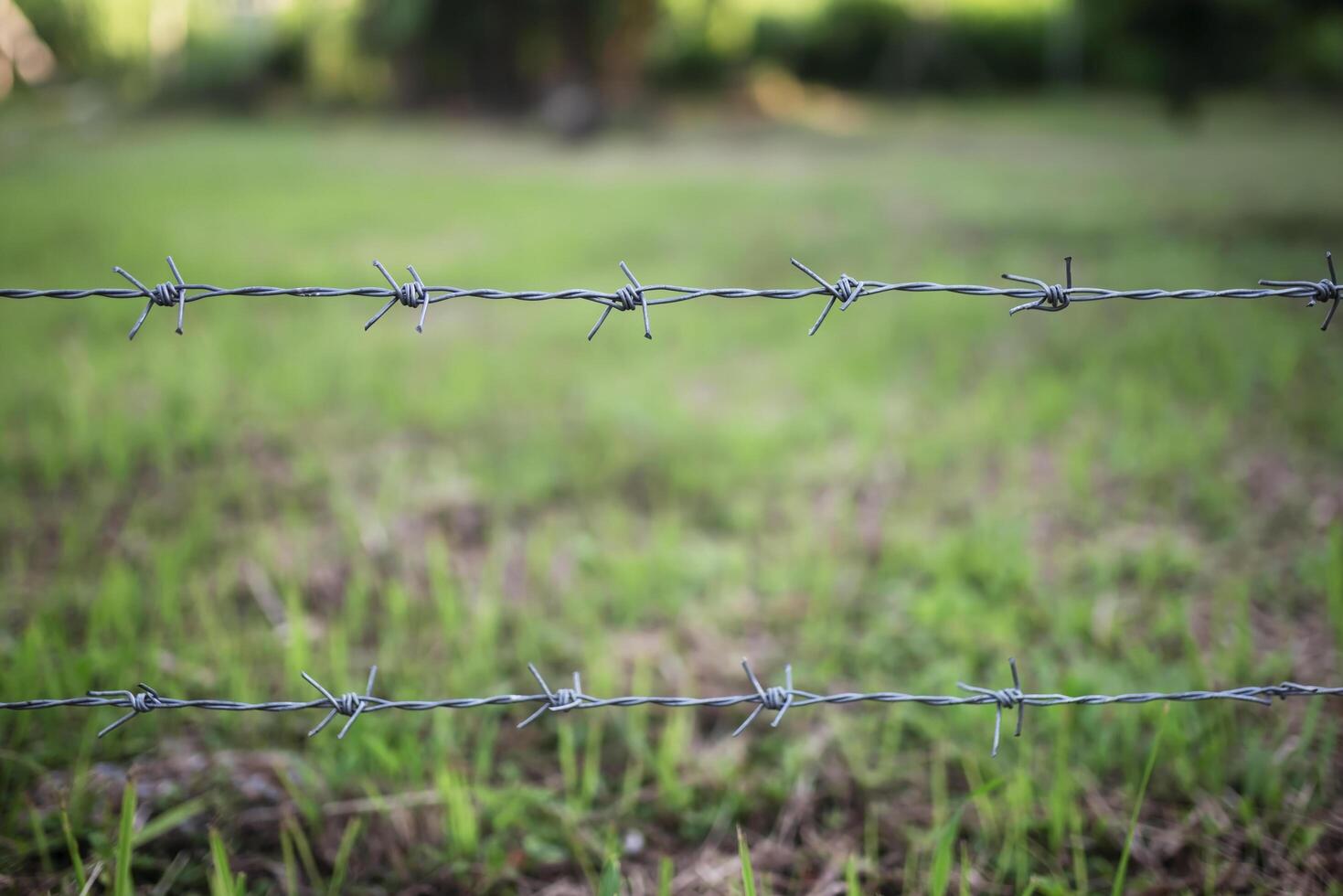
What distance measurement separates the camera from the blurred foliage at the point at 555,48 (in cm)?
1642

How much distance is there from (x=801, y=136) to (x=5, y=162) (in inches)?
438

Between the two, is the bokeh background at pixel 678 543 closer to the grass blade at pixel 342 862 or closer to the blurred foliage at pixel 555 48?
the grass blade at pixel 342 862

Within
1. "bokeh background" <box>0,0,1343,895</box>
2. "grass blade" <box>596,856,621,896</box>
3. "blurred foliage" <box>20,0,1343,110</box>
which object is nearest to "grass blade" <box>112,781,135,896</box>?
"bokeh background" <box>0,0,1343,895</box>

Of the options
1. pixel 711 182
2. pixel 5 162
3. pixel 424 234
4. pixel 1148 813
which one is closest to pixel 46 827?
pixel 1148 813

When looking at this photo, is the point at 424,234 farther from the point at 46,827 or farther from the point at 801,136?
the point at 801,136

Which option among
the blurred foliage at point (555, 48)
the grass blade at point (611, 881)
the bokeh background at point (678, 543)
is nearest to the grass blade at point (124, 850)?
the bokeh background at point (678, 543)

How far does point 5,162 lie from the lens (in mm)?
10250

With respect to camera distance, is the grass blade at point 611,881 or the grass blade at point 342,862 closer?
the grass blade at point 611,881

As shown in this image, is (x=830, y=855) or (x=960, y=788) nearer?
(x=830, y=855)

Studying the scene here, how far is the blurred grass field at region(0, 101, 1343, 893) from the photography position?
5.75 feet

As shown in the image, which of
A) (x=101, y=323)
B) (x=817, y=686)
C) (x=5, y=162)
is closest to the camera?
(x=817, y=686)

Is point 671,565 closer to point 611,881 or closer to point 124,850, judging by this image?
point 611,881

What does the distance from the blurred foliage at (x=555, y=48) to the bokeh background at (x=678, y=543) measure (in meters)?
9.25

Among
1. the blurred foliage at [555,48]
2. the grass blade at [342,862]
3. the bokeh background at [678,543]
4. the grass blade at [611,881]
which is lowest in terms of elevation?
the bokeh background at [678,543]
